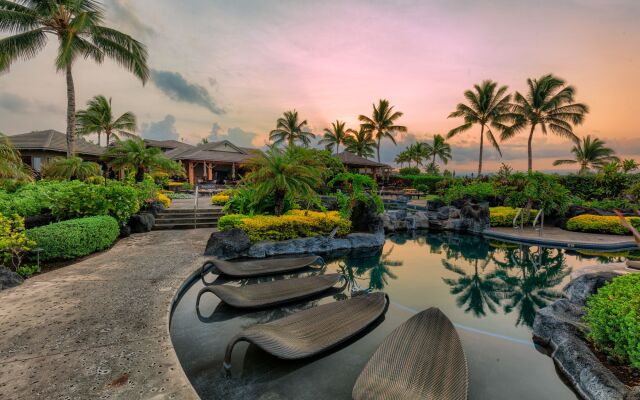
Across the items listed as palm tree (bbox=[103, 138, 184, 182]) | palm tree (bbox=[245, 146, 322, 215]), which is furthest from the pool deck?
palm tree (bbox=[103, 138, 184, 182])

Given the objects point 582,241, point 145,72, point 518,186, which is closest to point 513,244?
point 582,241

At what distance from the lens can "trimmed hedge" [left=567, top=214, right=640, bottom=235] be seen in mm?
11445

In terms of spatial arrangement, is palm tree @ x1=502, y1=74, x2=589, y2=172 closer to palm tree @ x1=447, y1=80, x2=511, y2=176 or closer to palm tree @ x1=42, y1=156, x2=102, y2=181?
palm tree @ x1=447, y1=80, x2=511, y2=176

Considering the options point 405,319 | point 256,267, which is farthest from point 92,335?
point 405,319

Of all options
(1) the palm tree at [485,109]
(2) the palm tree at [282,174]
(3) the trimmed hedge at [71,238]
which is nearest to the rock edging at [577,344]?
(2) the palm tree at [282,174]

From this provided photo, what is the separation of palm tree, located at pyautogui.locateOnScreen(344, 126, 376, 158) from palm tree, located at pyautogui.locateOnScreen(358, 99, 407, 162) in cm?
114

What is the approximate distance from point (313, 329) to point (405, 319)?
1.83m

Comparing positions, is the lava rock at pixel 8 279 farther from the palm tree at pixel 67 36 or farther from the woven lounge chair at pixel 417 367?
the palm tree at pixel 67 36

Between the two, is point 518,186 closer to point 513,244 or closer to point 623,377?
Result: point 513,244

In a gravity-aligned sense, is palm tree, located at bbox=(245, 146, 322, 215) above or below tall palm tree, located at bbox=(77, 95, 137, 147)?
below

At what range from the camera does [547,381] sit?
3.14 metres

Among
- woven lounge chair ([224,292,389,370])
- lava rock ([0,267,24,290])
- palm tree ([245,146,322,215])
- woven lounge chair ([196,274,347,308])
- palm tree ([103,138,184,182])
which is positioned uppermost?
palm tree ([103,138,184,182])

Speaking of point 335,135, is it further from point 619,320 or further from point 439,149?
point 619,320

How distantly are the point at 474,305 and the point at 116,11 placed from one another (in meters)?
19.6
